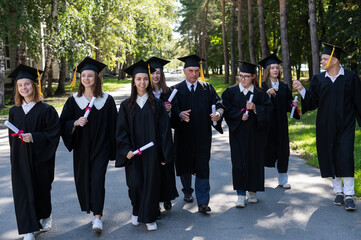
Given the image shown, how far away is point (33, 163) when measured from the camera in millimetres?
4992

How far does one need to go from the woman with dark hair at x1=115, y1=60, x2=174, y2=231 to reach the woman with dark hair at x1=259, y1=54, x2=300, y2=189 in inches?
97.1

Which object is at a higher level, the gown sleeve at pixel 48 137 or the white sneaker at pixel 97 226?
the gown sleeve at pixel 48 137

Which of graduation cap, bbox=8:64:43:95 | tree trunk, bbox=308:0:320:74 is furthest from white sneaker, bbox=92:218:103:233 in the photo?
tree trunk, bbox=308:0:320:74

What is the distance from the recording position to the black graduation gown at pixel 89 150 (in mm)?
5207

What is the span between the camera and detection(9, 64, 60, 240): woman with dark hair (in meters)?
4.86

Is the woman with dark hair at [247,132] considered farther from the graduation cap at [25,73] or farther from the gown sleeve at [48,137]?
the graduation cap at [25,73]

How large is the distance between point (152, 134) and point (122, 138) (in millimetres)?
364

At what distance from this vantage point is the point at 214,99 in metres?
6.17

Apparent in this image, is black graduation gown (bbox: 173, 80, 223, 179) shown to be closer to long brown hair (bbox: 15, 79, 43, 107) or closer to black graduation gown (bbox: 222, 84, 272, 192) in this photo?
black graduation gown (bbox: 222, 84, 272, 192)

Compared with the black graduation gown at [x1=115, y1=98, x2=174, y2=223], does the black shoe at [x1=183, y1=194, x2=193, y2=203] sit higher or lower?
lower

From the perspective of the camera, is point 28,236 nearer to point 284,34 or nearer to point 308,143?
point 308,143

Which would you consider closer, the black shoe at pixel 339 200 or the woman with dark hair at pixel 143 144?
the woman with dark hair at pixel 143 144

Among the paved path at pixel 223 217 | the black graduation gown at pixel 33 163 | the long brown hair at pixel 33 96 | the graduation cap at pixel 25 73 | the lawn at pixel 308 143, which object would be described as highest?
the graduation cap at pixel 25 73

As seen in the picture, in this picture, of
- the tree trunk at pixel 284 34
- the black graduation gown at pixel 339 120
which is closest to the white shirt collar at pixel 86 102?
the black graduation gown at pixel 339 120
